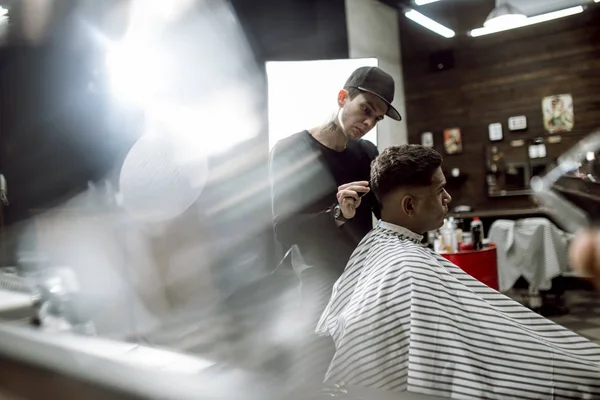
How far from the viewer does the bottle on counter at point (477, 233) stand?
0.98 meters

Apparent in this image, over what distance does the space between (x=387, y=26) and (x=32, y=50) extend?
4.08 ft

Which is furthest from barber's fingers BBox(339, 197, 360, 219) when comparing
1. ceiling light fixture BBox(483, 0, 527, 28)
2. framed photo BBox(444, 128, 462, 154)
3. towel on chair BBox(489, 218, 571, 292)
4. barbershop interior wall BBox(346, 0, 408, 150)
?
ceiling light fixture BBox(483, 0, 527, 28)

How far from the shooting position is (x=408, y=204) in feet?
2.70

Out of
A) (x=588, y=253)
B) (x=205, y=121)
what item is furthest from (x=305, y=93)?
(x=588, y=253)

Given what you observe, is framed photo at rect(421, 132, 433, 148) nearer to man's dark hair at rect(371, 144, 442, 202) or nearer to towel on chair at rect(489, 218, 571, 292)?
man's dark hair at rect(371, 144, 442, 202)

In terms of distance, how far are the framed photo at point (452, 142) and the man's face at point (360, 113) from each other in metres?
0.15

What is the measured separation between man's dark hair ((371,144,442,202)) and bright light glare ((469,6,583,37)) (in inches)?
12.9

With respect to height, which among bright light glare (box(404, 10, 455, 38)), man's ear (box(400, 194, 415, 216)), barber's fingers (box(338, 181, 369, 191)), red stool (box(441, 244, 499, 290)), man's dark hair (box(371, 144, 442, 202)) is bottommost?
red stool (box(441, 244, 499, 290))

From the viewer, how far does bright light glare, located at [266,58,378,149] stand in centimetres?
83

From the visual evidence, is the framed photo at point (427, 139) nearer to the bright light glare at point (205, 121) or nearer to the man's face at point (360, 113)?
the man's face at point (360, 113)

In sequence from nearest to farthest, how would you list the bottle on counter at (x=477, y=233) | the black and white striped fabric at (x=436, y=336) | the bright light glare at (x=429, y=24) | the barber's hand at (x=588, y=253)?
the barber's hand at (x=588, y=253), the black and white striped fabric at (x=436, y=336), the bright light glare at (x=429, y=24), the bottle on counter at (x=477, y=233)

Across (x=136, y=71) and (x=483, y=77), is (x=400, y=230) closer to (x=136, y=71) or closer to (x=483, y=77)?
(x=483, y=77)

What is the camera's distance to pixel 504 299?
2.67 feet

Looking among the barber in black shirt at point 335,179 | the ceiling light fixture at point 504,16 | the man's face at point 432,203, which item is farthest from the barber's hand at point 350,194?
the ceiling light fixture at point 504,16
